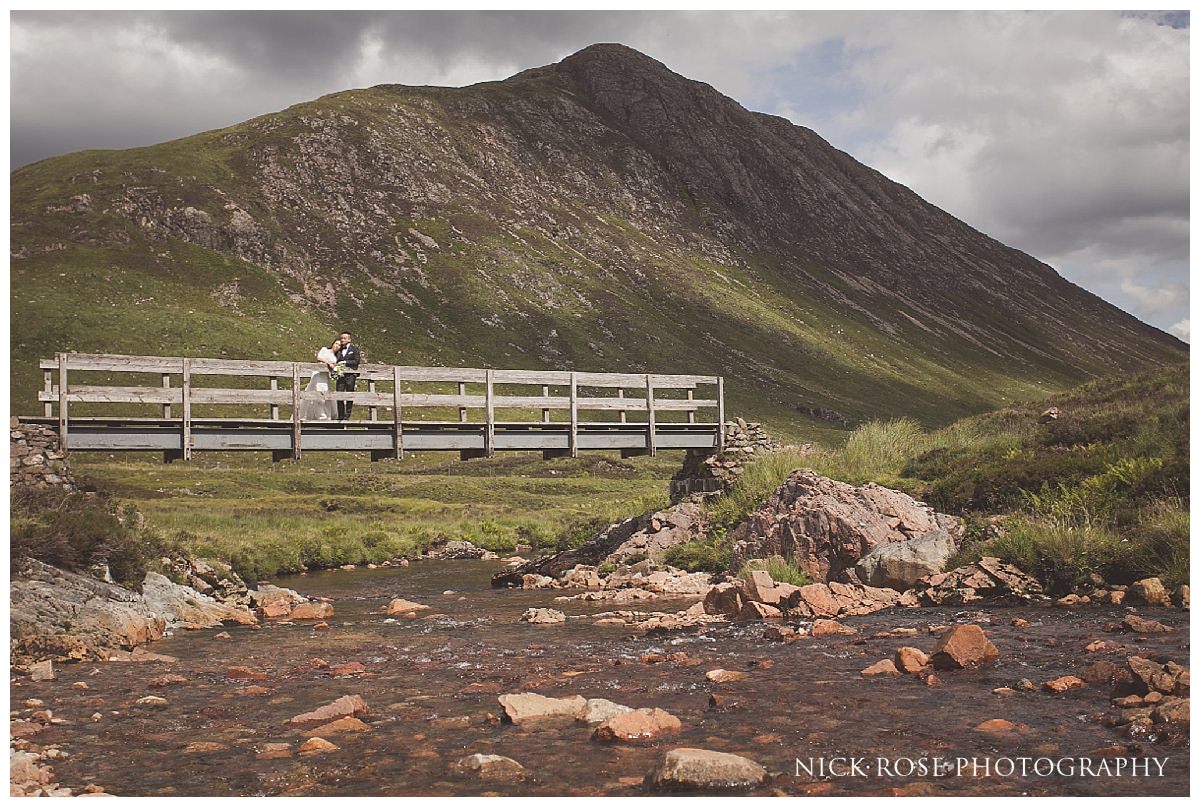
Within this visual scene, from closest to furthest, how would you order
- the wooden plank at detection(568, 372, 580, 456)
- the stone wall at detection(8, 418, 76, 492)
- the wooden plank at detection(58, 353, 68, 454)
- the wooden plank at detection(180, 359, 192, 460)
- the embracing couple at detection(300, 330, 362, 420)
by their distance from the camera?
the stone wall at detection(8, 418, 76, 492)
the wooden plank at detection(58, 353, 68, 454)
the wooden plank at detection(180, 359, 192, 460)
the embracing couple at detection(300, 330, 362, 420)
the wooden plank at detection(568, 372, 580, 456)

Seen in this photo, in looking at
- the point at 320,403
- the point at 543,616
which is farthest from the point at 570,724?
the point at 320,403

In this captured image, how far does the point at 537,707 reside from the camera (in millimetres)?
9633

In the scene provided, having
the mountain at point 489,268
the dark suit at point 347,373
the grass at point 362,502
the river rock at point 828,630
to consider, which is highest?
the mountain at point 489,268

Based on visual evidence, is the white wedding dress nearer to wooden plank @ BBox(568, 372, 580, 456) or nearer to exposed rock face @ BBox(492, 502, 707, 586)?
exposed rock face @ BBox(492, 502, 707, 586)

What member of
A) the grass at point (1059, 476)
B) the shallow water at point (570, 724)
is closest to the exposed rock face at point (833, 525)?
the grass at point (1059, 476)

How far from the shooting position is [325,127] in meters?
154

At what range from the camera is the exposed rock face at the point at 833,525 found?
19750mm

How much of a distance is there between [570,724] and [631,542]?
17266 mm

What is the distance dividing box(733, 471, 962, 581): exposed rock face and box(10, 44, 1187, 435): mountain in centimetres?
6942

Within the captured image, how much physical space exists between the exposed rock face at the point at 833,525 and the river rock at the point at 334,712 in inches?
444

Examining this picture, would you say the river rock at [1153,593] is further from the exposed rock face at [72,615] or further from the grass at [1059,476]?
the exposed rock face at [72,615]

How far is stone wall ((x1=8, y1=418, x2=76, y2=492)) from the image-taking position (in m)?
20.4

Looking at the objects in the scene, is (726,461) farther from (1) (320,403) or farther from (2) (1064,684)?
(2) (1064,684)

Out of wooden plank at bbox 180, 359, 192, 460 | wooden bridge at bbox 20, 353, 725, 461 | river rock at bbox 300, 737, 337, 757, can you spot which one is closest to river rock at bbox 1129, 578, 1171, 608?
river rock at bbox 300, 737, 337, 757
